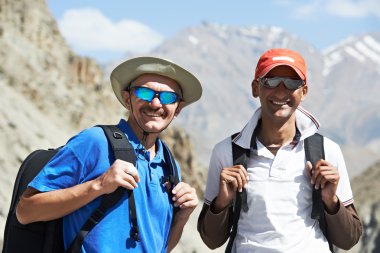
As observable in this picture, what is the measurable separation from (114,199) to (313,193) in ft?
5.31

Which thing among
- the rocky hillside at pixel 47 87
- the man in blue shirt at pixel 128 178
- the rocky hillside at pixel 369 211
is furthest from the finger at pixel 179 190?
the rocky hillside at pixel 369 211

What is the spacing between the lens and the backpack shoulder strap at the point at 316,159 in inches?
183

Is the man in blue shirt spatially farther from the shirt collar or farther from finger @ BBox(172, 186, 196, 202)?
the shirt collar

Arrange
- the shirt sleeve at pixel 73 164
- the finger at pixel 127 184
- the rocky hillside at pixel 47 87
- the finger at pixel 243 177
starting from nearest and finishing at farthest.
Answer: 1. the finger at pixel 127 184
2. the shirt sleeve at pixel 73 164
3. the finger at pixel 243 177
4. the rocky hillside at pixel 47 87

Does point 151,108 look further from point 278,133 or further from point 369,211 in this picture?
point 369,211

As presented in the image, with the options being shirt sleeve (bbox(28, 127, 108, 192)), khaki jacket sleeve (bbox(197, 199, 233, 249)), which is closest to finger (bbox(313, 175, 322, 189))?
khaki jacket sleeve (bbox(197, 199, 233, 249))

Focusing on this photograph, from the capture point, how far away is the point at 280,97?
4762mm

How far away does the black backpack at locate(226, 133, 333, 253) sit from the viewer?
4648 millimetres

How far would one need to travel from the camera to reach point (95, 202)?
391 centimetres

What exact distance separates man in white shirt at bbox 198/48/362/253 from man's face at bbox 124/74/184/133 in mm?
673

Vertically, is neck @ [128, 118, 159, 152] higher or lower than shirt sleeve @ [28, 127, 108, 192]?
higher

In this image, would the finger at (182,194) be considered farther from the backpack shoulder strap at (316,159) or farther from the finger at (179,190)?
the backpack shoulder strap at (316,159)

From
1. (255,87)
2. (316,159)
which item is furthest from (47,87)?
(316,159)

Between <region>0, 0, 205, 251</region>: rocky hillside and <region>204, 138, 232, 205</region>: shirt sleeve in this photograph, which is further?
<region>0, 0, 205, 251</region>: rocky hillside
